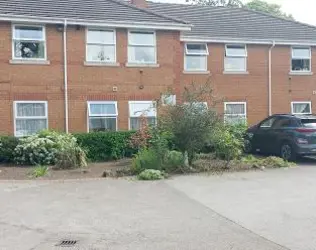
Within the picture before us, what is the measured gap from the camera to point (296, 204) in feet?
31.5

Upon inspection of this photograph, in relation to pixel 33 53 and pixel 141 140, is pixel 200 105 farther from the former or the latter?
pixel 33 53

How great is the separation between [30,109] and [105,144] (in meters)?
3.57

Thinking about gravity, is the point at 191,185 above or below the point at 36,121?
below

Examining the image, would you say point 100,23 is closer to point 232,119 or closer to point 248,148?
point 232,119

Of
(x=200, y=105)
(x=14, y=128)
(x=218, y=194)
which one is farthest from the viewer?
(x=14, y=128)

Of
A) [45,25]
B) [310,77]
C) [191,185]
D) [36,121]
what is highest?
[45,25]

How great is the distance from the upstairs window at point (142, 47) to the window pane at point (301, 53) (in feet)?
26.3

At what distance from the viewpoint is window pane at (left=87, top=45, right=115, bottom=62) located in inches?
775

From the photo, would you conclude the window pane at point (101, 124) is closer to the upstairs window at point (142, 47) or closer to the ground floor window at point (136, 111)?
the ground floor window at point (136, 111)

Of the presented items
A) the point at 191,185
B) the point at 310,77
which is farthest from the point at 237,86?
the point at 191,185

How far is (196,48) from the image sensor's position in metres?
22.8

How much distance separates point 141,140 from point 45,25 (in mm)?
6921

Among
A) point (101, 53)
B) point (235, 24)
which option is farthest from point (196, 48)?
point (101, 53)

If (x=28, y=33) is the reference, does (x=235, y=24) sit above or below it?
above
